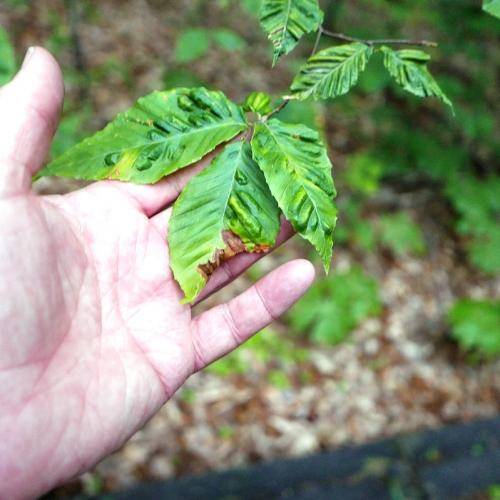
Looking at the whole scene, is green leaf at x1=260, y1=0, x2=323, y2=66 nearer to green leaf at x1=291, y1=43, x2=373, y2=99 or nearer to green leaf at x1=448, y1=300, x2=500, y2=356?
green leaf at x1=291, y1=43, x2=373, y2=99

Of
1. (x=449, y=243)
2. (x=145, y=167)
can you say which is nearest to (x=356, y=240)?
(x=449, y=243)

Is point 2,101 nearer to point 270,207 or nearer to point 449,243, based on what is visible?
point 270,207

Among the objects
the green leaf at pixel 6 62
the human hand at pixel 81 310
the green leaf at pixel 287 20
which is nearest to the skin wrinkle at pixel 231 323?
the human hand at pixel 81 310

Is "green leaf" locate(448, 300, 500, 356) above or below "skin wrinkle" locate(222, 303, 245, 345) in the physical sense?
below

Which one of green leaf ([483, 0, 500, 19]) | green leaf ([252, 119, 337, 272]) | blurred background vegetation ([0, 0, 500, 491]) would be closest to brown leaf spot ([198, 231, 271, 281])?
green leaf ([252, 119, 337, 272])

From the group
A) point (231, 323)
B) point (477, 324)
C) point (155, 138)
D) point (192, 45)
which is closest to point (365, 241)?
point (477, 324)

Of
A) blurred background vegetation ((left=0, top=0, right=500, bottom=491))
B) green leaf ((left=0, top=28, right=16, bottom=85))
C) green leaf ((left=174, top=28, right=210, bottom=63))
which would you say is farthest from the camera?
blurred background vegetation ((left=0, top=0, right=500, bottom=491))
